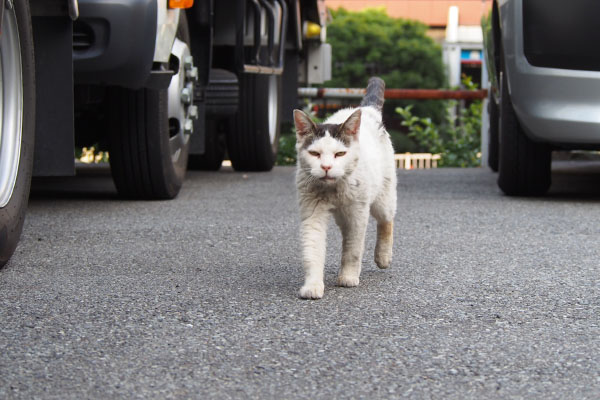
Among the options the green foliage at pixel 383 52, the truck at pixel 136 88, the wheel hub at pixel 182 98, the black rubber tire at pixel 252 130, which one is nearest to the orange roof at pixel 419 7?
the green foliage at pixel 383 52

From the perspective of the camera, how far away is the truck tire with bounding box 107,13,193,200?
6371 millimetres

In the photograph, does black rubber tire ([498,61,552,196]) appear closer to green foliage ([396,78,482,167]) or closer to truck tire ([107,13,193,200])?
truck tire ([107,13,193,200])

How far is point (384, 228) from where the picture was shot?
178 inches

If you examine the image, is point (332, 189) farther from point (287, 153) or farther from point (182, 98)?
point (287, 153)

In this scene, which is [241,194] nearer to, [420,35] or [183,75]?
[183,75]

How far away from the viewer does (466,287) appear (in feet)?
13.4

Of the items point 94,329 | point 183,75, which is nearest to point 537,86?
point 183,75

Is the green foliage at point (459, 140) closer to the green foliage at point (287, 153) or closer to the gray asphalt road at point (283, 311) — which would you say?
the green foliage at point (287, 153)

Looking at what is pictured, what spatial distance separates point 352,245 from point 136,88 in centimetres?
222

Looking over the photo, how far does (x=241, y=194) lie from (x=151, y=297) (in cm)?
382

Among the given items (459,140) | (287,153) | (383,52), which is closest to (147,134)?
(287,153)

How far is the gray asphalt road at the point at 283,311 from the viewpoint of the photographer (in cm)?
282

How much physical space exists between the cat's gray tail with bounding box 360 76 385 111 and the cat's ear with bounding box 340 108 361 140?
2.75 feet

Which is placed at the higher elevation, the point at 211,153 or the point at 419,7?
the point at 419,7
